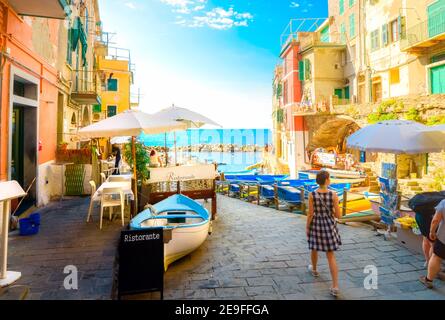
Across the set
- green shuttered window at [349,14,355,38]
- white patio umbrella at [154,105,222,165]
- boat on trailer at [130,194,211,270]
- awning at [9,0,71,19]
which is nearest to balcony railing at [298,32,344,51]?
green shuttered window at [349,14,355,38]

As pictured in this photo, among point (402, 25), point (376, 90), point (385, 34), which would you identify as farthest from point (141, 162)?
point (376, 90)

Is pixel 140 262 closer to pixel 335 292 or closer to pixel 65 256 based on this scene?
pixel 65 256

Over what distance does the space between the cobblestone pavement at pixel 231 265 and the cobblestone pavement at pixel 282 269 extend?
0.01 meters

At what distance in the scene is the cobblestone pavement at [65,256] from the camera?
3.31 metres

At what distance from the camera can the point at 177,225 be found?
15.0 feet

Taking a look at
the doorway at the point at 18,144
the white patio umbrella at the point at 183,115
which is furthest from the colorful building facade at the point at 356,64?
the doorway at the point at 18,144

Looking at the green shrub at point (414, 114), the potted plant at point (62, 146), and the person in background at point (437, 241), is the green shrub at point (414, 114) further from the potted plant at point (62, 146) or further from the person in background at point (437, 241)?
the potted plant at point (62, 146)

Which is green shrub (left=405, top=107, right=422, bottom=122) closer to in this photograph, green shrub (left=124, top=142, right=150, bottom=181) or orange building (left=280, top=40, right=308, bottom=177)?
orange building (left=280, top=40, right=308, bottom=177)

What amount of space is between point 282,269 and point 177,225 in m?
1.90
